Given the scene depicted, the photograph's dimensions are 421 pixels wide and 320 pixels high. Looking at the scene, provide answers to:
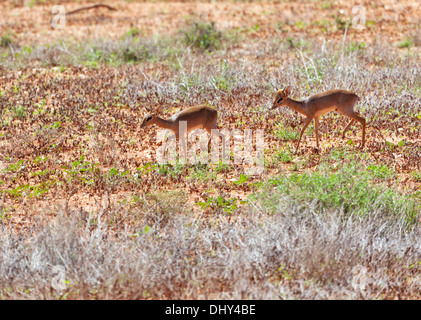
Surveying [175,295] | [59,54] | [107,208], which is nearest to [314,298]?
[175,295]

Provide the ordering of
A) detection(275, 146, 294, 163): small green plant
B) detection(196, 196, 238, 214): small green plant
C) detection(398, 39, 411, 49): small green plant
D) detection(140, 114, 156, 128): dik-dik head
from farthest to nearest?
detection(398, 39, 411, 49): small green plant < detection(275, 146, 294, 163): small green plant < detection(140, 114, 156, 128): dik-dik head < detection(196, 196, 238, 214): small green plant

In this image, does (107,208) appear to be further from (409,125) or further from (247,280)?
(409,125)

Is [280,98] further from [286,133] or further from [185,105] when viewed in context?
[185,105]

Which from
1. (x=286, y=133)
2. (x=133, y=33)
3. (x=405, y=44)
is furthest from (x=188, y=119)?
(x=405, y=44)

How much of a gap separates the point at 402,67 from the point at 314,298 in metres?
7.04

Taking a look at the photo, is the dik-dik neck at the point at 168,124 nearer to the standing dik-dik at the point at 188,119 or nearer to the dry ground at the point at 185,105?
the standing dik-dik at the point at 188,119

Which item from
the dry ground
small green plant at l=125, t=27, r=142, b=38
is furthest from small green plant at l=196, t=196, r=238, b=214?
small green plant at l=125, t=27, r=142, b=38

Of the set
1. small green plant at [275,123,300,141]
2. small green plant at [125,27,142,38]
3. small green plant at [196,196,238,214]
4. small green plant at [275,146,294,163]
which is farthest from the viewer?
small green plant at [125,27,142,38]

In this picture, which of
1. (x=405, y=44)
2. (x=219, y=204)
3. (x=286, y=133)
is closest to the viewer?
(x=219, y=204)

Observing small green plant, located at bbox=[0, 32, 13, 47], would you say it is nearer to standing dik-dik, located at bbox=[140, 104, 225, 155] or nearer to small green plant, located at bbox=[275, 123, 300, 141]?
standing dik-dik, located at bbox=[140, 104, 225, 155]

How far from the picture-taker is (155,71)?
11430 mm

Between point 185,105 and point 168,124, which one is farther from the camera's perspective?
point 185,105

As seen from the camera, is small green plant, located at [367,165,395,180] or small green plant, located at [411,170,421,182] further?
small green plant, located at [411,170,421,182]

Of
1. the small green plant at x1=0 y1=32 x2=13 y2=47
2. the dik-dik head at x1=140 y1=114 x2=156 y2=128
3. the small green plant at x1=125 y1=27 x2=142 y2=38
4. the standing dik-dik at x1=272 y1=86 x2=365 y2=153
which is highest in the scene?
the small green plant at x1=125 y1=27 x2=142 y2=38
